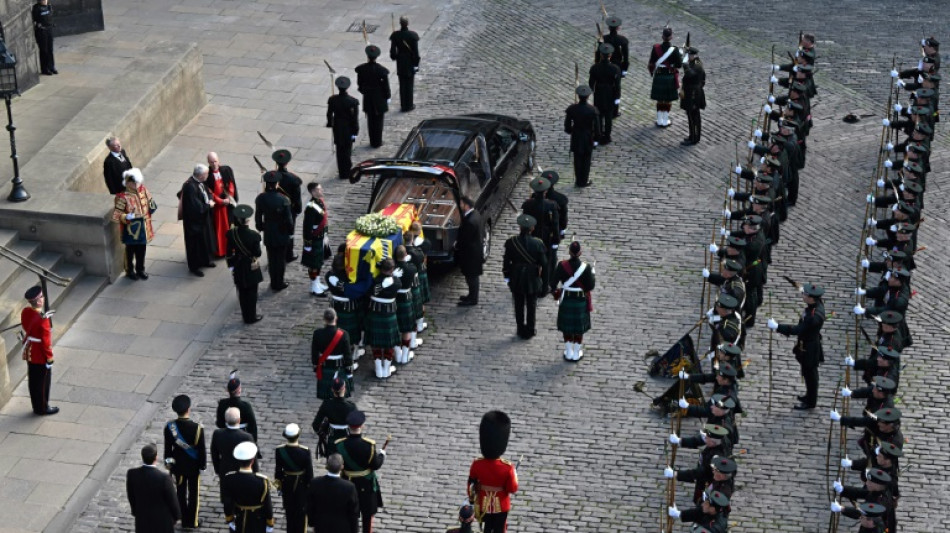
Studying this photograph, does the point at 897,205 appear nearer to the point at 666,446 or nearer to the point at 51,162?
the point at 666,446

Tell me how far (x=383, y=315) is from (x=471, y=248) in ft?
6.93

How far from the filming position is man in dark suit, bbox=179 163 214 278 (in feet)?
69.6

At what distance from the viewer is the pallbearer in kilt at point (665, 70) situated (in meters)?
25.3

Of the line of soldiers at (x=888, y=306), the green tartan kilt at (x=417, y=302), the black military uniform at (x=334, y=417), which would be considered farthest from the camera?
the green tartan kilt at (x=417, y=302)

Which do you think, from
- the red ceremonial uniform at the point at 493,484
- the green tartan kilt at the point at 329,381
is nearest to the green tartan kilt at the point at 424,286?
the green tartan kilt at the point at 329,381

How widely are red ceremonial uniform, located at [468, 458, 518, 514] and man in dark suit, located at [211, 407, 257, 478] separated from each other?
7.47 feet

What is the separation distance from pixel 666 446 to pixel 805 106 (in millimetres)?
8381

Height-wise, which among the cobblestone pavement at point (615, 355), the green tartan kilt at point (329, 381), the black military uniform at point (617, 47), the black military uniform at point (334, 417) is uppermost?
the black military uniform at point (617, 47)

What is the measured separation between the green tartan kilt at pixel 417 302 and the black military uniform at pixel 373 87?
610 centimetres

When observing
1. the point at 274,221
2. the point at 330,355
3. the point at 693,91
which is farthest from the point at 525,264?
the point at 693,91

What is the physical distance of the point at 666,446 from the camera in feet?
58.6

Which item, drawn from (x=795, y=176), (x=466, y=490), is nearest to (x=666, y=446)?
(x=466, y=490)

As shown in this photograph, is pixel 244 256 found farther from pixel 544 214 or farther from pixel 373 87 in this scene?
pixel 373 87

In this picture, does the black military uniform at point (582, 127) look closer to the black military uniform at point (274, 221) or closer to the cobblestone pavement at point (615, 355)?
the cobblestone pavement at point (615, 355)
